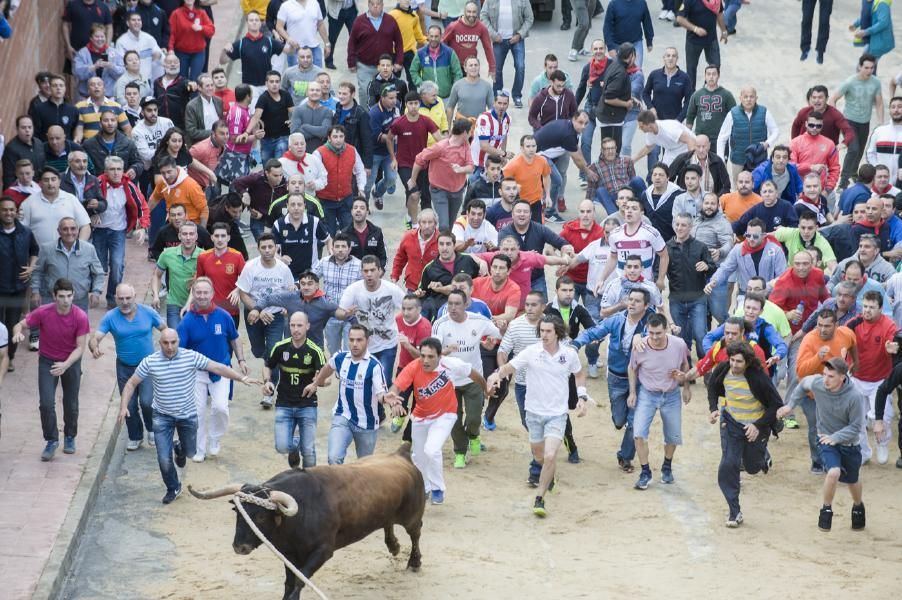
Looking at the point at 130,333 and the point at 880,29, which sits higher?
the point at 880,29

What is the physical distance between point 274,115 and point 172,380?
7342 millimetres

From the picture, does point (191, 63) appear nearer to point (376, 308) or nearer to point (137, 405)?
point (376, 308)

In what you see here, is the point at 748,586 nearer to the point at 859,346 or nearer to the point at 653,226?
Result: the point at 859,346

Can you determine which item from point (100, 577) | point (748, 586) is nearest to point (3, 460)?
point (100, 577)

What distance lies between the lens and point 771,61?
28.0 m

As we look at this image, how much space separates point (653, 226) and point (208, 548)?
7322 mm

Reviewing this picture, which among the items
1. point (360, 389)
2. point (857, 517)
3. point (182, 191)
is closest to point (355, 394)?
point (360, 389)

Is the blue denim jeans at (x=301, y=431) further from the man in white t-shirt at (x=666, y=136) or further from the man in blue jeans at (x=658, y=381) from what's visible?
the man in white t-shirt at (x=666, y=136)

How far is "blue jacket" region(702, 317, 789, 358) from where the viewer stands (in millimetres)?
15242

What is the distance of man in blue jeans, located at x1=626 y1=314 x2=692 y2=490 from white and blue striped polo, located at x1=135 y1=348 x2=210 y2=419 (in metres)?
4.20

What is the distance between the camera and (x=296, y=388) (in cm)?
1477

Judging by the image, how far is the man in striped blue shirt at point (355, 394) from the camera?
14.4m

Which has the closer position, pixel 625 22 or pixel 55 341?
pixel 55 341

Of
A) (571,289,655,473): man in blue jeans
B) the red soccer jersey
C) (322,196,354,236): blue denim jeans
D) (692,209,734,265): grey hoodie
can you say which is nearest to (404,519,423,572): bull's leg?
(571,289,655,473): man in blue jeans
